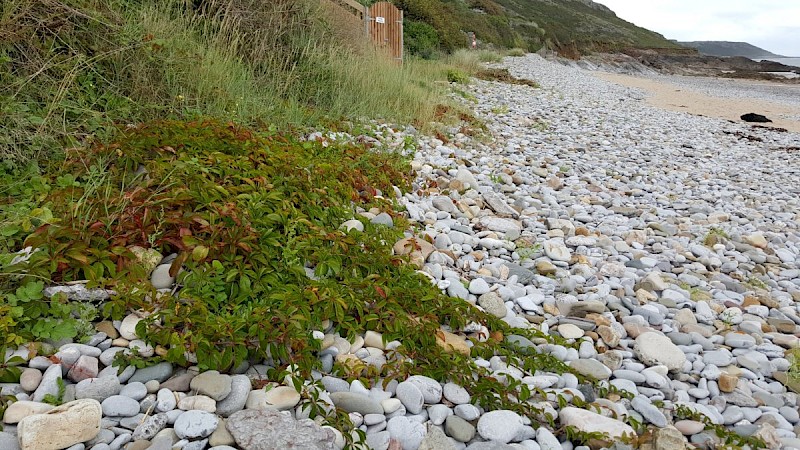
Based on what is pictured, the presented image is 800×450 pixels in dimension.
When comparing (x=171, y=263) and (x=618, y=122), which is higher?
(x=618, y=122)

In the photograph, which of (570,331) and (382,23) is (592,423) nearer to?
(570,331)

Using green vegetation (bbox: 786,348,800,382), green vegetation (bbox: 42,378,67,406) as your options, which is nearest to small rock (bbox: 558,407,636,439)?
green vegetation (bbox: 786,348,800,382)

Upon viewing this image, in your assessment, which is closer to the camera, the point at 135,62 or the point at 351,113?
the point at 135,62

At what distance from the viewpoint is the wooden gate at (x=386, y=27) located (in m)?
11.9

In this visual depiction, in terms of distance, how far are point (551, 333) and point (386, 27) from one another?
10950 mm

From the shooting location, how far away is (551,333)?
125 inches

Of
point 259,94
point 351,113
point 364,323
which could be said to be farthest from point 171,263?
point 351,113

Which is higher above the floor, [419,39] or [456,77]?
[419,39]

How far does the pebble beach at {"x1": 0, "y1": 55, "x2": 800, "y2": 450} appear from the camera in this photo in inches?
79.0

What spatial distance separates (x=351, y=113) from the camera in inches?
247

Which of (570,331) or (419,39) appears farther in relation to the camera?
(419,39)

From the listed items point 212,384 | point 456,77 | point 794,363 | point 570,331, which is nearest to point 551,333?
point 570,331

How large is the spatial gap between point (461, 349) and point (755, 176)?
700cm

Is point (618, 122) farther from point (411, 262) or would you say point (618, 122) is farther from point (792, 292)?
point (411, 262)
